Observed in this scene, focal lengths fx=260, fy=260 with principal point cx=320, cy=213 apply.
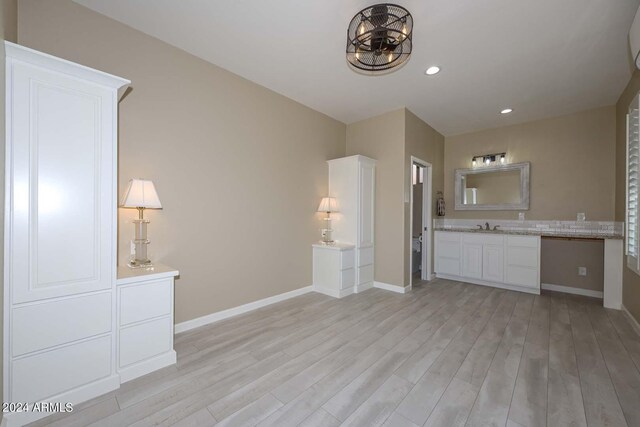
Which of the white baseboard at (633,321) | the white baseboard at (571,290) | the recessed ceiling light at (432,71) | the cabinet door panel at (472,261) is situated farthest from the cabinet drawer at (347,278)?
the white baseboard at (571,290)

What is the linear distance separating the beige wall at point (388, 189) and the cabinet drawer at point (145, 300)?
9.71 feet

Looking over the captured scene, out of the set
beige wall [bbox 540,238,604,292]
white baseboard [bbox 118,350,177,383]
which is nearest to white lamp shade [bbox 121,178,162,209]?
white baseboard [bbox 118,350,177,383]

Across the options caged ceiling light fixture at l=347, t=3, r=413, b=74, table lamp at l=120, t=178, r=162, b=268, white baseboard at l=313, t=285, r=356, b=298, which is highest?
caged ceiling light fixture at l=347, t=3, r=413, b=74

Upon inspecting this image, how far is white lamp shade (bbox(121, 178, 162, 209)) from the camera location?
1.99m

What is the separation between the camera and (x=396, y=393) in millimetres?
1671

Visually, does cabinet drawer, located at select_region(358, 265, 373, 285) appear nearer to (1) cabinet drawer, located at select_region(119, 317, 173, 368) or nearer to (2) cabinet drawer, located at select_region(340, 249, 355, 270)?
(2) cabinet drawer, located at select_region(340, 249, 355, 270)

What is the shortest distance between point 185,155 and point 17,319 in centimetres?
166

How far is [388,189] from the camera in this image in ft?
13.1

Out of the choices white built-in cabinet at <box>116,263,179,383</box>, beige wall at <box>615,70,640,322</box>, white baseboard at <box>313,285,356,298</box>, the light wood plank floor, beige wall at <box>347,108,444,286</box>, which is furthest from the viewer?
beige wall at <box>347,108,444,286</box>

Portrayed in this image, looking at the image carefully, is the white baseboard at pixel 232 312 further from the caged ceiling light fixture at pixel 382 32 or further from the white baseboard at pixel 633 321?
the white baseboard at pixel 633 321

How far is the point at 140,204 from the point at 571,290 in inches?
222

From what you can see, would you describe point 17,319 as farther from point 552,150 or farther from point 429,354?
point 552,150

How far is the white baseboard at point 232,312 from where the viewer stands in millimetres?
2562

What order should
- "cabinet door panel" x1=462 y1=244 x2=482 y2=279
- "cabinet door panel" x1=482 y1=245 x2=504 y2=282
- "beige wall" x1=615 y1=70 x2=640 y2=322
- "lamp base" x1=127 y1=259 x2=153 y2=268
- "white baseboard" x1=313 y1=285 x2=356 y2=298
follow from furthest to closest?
"cabinet door panel" x1=462 y1=244 x2=482 y2=279 → "cabinet door panel" x1=482 y1=245 x2=504 y2=282 → "white baseboard" x1=313 y1=285 x2=356 y2=298 → "beige wall" x1=615 y1=70 x2=640 y2=322 → "lamp base" x1=127 y1=259 x2=153 y2=268
